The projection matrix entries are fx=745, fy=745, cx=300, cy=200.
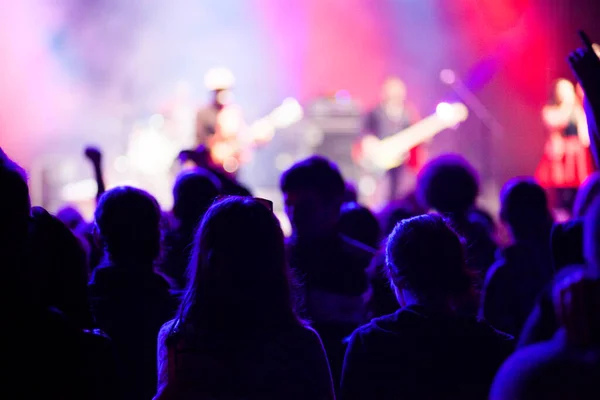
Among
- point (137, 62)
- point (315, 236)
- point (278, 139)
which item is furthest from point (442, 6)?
point (315, 236)

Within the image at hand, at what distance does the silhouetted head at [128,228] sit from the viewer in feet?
8.59

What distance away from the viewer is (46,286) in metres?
1.89

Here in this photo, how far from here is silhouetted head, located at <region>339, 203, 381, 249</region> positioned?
3.51 meters

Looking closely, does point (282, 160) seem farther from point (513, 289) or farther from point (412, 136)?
point (513, 289)

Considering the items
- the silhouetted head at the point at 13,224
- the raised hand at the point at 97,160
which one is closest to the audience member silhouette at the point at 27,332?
the silhouetted head at the point at 13,224

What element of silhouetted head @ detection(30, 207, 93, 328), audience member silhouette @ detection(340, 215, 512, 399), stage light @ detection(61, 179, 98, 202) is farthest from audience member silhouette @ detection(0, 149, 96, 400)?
stage light @ detection(61, 179, 98, 202)

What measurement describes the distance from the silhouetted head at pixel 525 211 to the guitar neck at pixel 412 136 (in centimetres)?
738

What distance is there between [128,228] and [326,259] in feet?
2.39

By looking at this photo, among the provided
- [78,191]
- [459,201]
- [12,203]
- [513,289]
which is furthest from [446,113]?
[12,203]

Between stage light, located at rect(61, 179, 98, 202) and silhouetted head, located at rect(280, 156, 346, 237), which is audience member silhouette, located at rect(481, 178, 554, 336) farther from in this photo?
stage light, located at rect(61, 179, 98, 202)

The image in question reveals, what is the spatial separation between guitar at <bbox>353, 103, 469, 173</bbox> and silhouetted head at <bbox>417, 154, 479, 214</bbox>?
22.1 feet

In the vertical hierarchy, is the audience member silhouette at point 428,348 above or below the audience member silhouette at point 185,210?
below

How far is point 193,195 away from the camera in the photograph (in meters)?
3.24

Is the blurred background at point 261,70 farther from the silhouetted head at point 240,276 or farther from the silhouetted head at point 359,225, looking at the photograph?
the silhouetted head at point 240,276
